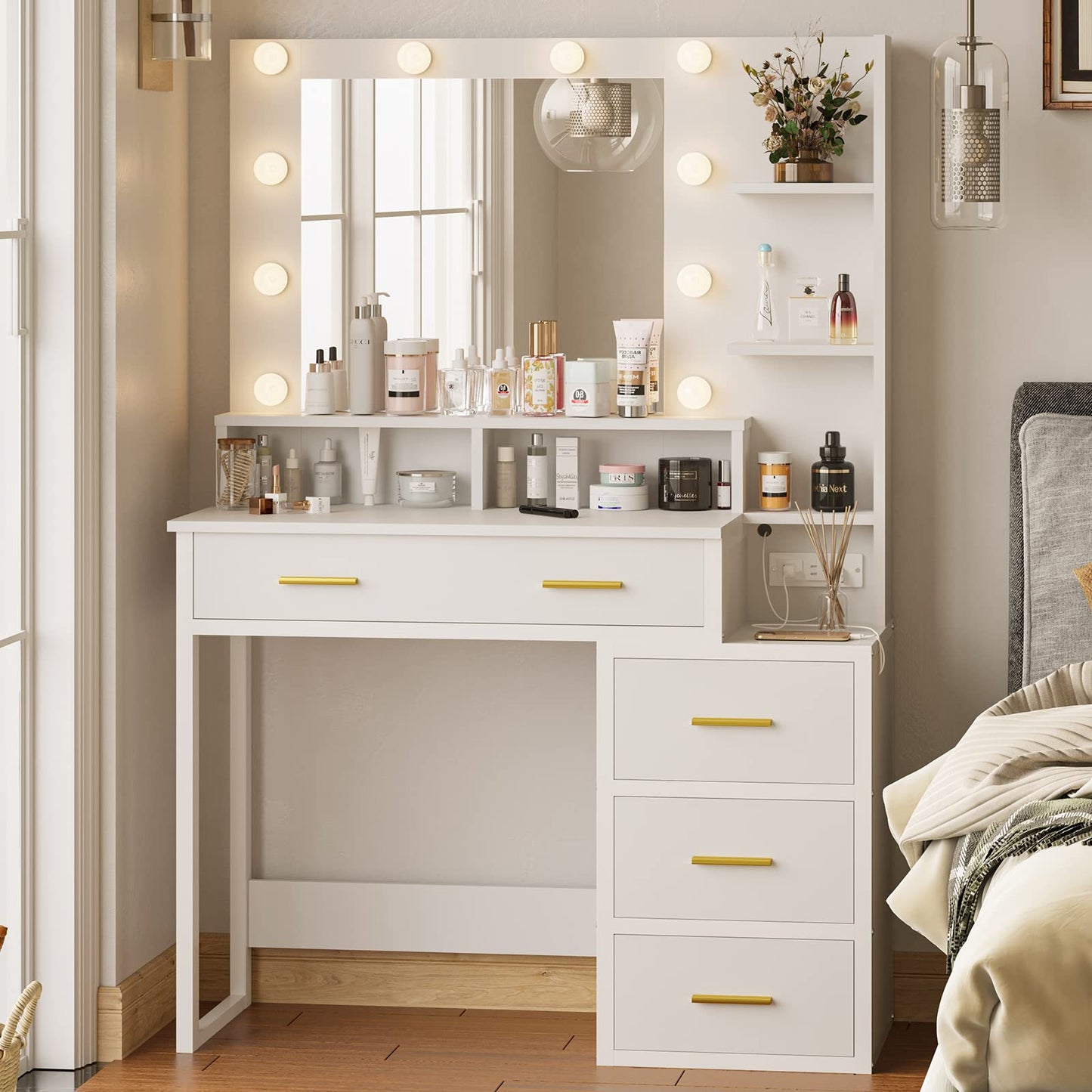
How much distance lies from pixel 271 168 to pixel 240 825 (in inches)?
54.7

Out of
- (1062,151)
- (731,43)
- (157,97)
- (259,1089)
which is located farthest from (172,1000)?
(1062,151)

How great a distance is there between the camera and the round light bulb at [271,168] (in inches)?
136

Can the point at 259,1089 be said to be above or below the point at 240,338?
below

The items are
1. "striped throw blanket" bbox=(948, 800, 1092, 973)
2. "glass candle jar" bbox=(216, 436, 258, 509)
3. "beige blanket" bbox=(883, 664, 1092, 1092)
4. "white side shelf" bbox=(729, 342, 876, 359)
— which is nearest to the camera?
"beige blanket" bbox=(883, 664, 1092, 1092)

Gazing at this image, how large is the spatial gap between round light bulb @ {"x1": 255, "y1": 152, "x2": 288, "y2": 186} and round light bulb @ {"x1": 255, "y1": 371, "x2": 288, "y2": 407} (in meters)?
0.41

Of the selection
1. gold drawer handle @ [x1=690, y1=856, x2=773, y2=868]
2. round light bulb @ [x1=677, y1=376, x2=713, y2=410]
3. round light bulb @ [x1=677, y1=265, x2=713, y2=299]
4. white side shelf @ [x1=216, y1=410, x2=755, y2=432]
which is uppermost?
round light bulb @ [x1=677, y1=265, x2=713, y2=299]

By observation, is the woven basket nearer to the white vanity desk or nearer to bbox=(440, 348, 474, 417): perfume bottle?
the white vanity desk

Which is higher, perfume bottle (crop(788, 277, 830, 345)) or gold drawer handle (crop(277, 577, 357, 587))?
perfume bottle (crop(788, 277, 830, 345))

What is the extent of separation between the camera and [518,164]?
11.1 ft

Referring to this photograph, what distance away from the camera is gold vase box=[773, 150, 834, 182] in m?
3.25

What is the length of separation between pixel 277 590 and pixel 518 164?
1.02 meters

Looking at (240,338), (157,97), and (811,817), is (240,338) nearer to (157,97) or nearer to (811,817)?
(157,97)

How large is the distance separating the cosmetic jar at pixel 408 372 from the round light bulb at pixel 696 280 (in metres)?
0.52

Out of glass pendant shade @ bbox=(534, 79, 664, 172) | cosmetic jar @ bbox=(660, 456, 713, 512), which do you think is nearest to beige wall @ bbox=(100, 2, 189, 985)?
glass pendant shade @ bbox=(534, 79, 664, 172)
